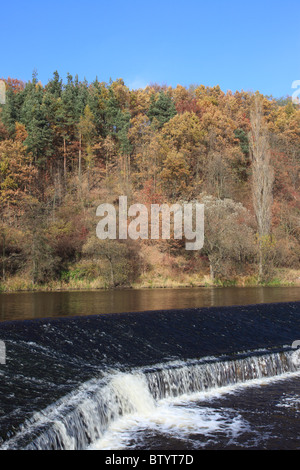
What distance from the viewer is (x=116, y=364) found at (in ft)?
30.8

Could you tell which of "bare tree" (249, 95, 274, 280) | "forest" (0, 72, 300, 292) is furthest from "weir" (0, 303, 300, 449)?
"bare tree" (249, 95, 274, 280)

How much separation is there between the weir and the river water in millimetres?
22

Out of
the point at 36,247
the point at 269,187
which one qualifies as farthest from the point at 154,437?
the point at 269,187

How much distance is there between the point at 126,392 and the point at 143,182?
3808 cm

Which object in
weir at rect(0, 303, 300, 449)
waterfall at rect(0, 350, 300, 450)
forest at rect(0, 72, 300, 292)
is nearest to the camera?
waterfall at rect(0, 350, 300, 450)

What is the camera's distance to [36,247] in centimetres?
2666

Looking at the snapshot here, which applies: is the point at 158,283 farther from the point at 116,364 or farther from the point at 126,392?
the point at 126,392

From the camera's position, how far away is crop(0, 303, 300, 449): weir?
6.61 metres

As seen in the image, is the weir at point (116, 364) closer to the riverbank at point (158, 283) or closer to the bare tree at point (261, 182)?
the riverbank at point (158, 283)

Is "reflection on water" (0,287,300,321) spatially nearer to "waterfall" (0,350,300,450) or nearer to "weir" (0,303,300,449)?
"weir" (0,303,300,449)

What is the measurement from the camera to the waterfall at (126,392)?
20.2 ft

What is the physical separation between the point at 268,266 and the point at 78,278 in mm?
12750

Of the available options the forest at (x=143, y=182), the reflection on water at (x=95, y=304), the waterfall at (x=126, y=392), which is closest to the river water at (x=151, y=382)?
the waterfall at (x=126, y=392)

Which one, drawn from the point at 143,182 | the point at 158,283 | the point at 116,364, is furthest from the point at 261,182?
the point at 116,364
